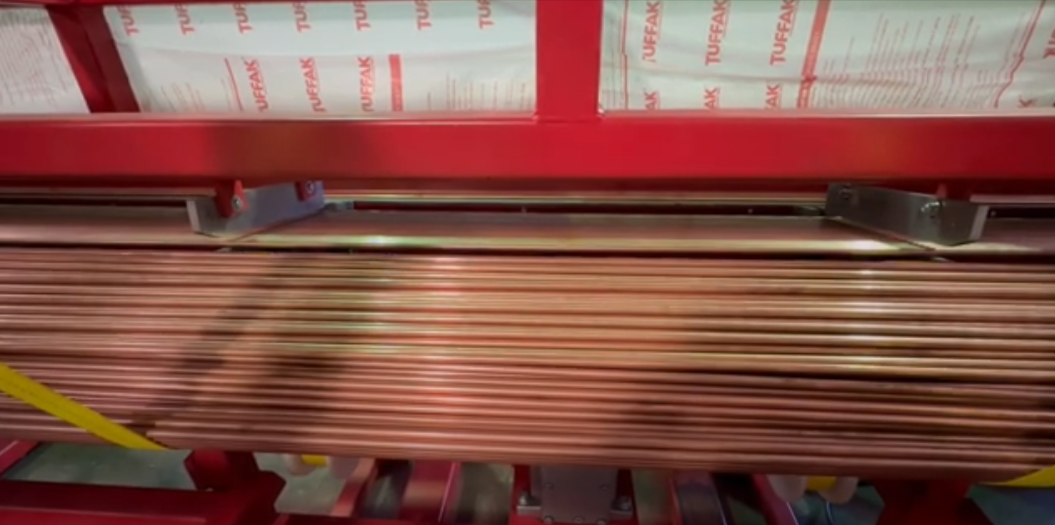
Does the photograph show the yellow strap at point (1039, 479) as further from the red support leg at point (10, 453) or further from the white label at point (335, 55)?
the red support leg at point (10, 453)

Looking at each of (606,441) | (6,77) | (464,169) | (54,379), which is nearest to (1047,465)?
(606,441)

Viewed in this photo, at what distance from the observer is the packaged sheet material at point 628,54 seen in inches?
28.0

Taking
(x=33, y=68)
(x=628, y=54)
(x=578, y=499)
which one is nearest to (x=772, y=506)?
(x=578, y=499)

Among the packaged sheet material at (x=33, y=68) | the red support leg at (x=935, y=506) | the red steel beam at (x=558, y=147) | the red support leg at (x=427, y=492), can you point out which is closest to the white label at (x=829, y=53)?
the red steel beam at (x=558, y=147)

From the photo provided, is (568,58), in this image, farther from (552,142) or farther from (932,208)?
(932,208)

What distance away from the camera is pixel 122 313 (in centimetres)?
81

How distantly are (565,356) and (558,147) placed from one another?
0.92ft

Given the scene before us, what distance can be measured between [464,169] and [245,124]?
300mm

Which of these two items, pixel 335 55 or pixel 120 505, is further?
pixel 120 505

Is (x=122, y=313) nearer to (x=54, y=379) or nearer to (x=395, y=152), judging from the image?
(x=54, y=379)

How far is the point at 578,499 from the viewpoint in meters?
1.12

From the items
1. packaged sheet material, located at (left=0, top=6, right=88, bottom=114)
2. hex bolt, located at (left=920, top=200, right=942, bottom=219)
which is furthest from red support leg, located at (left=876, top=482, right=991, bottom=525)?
packaged sheet material, located at (left=0, top=6, right=88, bottom=114)

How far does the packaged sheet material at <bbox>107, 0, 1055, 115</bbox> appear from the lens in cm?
71

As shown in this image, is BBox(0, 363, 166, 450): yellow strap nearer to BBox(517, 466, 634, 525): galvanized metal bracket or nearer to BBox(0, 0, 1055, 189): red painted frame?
BBox(0, 0, 1055, 189): red painted frame
